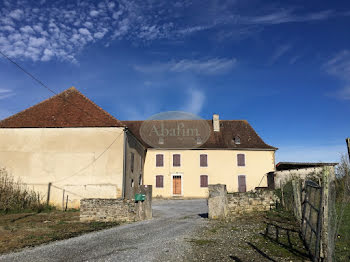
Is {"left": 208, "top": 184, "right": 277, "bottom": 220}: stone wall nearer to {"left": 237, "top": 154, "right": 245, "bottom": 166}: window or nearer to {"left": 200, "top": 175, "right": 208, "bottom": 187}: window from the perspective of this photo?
{"left": 200, "top": 175, "right": 208, "bottom": 187}: window

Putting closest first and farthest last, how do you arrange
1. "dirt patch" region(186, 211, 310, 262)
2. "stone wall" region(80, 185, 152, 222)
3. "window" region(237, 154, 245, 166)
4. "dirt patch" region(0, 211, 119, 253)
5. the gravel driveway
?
1. "dirt patch" region(186, 211, 310, 262)
2. the gravel driveway
3. "dirt patch" region(0, 211, 119, 253)
4. "stone wall" region(80, 185, 152, 222)
5. "window" region(237, 154, 245, 166)

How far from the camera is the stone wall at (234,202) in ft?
36.4

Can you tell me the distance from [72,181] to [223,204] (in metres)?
9.29

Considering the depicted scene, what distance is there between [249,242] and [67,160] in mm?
12497

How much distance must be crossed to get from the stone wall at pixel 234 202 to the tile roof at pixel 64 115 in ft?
25.6

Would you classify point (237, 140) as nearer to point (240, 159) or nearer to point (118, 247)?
point (240, 159)

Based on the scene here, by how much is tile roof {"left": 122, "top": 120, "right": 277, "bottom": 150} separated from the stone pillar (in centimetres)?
1610

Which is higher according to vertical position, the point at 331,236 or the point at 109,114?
the point at 109,114

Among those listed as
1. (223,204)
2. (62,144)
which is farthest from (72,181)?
(223,204)

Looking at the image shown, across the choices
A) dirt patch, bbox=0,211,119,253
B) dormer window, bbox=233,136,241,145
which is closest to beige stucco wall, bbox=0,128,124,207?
dirt patch, bbox=0,211,119,253

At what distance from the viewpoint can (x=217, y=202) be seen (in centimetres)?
1111

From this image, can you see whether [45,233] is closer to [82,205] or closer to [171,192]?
[82,205]

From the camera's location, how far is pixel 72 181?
15695 millimetres

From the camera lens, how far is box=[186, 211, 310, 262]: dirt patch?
557cm
